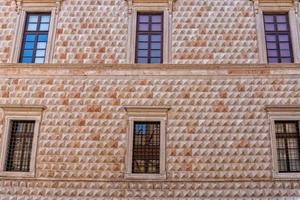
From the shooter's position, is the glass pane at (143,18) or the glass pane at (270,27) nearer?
the glass pane at (270,27)

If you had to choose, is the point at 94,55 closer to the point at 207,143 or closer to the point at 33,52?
the point at 33,52

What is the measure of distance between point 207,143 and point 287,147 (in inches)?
77.3

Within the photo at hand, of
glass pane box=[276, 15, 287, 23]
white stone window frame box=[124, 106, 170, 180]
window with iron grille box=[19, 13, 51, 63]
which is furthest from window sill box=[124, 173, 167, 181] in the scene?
glass pane box=[276, 15, 287, 23]

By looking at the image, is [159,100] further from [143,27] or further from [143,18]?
[143,18]

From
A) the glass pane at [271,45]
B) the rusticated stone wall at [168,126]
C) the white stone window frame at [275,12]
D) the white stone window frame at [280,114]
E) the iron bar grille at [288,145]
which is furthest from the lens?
the glass pane at [271,45]

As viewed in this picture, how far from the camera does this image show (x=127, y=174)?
9.85m

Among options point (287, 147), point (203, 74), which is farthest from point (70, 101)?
point (287, 147)

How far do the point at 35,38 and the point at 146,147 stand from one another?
4.29 metres

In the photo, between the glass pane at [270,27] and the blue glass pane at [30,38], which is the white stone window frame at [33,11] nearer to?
the blue glass pane at [30,38]

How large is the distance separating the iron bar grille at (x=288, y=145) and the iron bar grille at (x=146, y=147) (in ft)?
9.77

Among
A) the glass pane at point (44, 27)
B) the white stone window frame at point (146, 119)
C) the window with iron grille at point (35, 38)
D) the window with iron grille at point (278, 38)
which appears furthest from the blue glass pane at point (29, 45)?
the window with iron grille at point (278, 38)

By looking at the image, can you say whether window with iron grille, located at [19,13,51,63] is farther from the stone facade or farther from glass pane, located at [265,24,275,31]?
glass pane, located at [265,24,275,31]

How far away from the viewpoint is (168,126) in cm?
1020

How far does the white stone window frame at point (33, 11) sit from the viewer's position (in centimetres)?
1090
